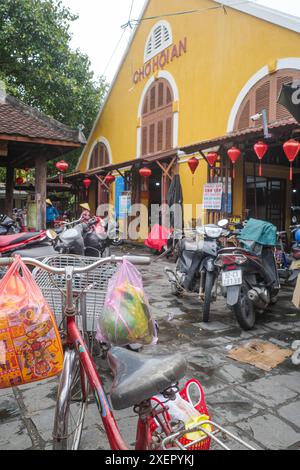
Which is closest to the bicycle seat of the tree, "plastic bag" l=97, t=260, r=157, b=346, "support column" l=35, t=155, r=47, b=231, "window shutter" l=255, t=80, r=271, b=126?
"plastic bag" l=97, t=260, r=157, b=346

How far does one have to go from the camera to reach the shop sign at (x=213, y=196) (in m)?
9.02

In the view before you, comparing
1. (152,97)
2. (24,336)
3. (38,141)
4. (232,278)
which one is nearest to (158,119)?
(152,97)

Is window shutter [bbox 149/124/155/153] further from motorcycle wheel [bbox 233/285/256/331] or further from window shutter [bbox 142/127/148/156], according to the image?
motorcycle wheel [bbox 233/285/256/331]

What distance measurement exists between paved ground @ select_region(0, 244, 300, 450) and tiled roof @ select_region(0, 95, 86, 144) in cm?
484

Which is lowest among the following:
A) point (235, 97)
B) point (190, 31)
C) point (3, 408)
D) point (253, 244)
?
point (3, 408)

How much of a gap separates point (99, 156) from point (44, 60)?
439 cm

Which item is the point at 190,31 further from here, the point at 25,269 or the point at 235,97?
the point at 25,269

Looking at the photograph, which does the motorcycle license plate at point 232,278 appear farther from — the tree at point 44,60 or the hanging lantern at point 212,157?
the tree at point 44,60

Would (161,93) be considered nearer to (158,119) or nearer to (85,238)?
(158,119)

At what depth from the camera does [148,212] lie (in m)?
13.7

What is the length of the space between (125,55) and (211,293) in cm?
1268
